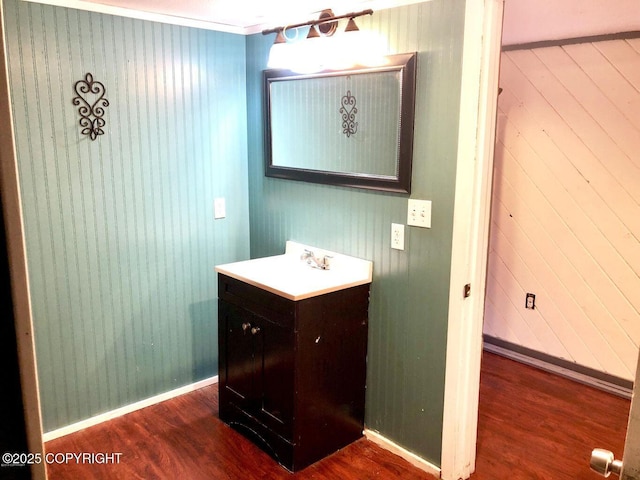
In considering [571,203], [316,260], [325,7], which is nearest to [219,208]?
Answer: [316,260]

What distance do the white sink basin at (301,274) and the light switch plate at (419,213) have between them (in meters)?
0.32

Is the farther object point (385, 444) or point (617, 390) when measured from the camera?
point (617, 390)

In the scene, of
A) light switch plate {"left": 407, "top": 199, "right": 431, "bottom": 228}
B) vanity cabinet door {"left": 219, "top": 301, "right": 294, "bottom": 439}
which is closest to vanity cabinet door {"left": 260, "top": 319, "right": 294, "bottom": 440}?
vanity cabinet door {"left": 219, "top": 301, "right": 294, "bottom": 439}

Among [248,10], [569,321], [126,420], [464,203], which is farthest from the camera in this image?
[569,321]

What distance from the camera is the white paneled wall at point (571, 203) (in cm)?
285

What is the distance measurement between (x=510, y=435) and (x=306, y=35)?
2.19 meters

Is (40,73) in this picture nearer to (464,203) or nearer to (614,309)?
(464,203)

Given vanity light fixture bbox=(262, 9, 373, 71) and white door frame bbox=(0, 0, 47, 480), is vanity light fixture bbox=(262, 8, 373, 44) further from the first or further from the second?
white door frame bbox=(0, 0, 47, 480)

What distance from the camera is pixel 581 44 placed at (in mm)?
2920

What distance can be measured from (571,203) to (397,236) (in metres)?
1.41

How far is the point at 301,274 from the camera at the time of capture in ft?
8.09

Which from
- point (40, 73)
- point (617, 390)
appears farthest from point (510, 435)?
point (40, 73)

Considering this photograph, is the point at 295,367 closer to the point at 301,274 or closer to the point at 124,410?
the point at 301,274

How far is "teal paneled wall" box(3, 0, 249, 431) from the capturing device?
229 centimetres
